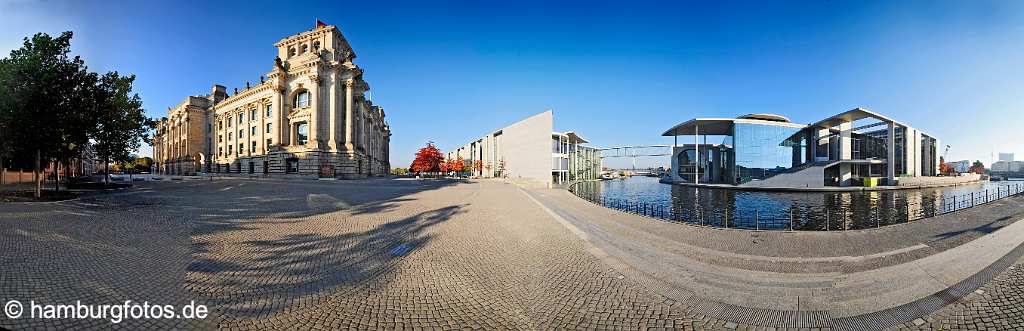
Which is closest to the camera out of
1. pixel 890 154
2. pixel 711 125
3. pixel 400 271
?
pixel 400 271

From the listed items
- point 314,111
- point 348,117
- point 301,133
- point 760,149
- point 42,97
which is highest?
point 314,111

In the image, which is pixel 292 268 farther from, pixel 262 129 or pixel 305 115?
pixel 262 129

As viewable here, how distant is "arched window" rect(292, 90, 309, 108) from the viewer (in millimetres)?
44375

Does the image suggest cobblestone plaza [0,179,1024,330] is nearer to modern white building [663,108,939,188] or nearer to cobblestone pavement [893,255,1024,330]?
cobblestone pavement [893,255,1024,330]

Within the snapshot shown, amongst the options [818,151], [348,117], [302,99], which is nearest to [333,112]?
[348,117]

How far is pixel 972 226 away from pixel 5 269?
22.1 metres

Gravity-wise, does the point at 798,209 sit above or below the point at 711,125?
below

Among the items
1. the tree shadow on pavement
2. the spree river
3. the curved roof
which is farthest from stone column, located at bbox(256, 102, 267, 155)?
the curved roof

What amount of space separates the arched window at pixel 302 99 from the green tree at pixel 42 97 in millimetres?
26178

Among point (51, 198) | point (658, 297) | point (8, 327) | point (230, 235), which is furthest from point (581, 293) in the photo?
point (51, 198)

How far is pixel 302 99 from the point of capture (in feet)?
147

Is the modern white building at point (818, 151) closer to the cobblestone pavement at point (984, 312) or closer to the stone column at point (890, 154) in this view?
the stone column at point (890, 154)

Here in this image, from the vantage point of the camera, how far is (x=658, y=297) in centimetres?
488

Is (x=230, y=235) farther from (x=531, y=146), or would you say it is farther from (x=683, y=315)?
(x=531, y=146)
